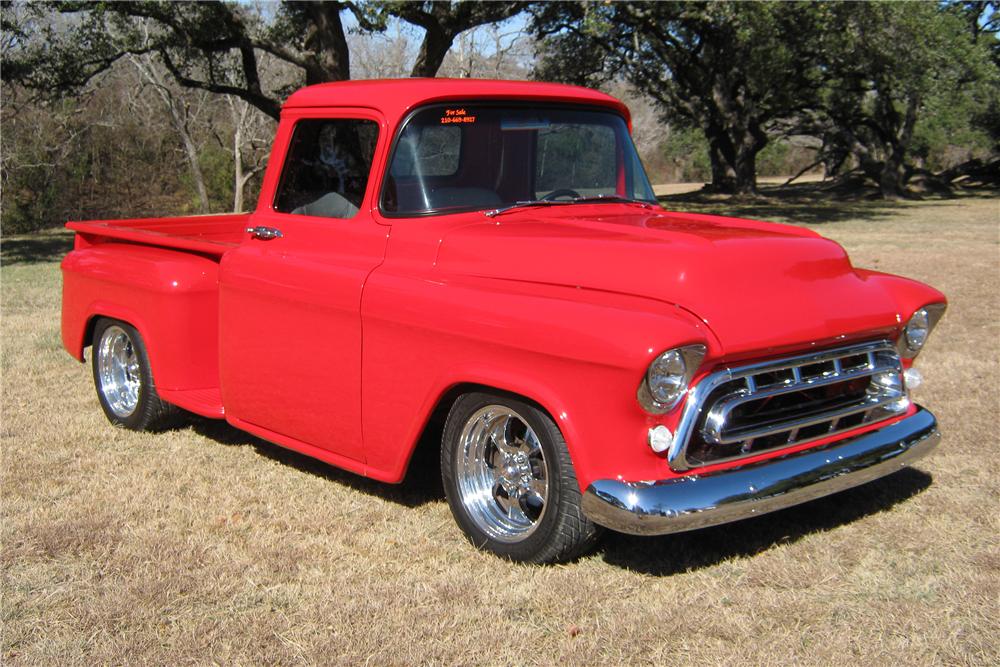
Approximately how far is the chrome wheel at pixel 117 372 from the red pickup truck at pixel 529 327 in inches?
23.2

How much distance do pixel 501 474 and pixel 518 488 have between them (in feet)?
0.30

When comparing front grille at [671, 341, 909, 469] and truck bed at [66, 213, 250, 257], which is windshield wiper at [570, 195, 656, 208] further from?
truck bed at [66, 213, 250, 257]

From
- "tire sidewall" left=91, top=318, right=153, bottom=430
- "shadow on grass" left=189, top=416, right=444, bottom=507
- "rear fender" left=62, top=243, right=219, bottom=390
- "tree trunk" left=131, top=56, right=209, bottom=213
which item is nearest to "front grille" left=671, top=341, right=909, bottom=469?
"shadow on grass" left=189, top=416, right=444, bottom=507

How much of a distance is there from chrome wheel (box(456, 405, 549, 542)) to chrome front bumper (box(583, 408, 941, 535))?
1.66 ft

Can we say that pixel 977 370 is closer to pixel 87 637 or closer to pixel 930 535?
pixel 930 535

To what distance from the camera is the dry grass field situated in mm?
3209

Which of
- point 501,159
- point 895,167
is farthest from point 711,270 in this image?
point 895,167

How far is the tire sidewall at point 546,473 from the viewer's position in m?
3.53

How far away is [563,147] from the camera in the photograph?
4.57m

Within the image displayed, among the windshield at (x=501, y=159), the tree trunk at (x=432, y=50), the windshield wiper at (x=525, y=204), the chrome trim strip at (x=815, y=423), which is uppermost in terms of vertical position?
the tree trunk at (x=432, y=50)

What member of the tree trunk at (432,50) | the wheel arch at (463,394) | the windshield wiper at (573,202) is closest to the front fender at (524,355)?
the wheel arch at (463,394)

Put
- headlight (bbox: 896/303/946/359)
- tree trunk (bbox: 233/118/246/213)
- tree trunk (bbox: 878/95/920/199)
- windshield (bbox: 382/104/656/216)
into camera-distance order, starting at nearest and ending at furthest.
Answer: headlight (bbox: 896/303/946/359)
windshield (bbox: 382/104/656/216)
tree trunk (bbox: 233/118/246/213)
tree trunk (bbox: 878/95/920/199)

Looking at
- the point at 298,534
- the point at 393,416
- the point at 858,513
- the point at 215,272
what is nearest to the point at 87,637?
the point at 298,534

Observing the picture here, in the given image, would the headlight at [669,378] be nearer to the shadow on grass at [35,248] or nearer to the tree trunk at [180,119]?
the shadow on grass at [35,248]
